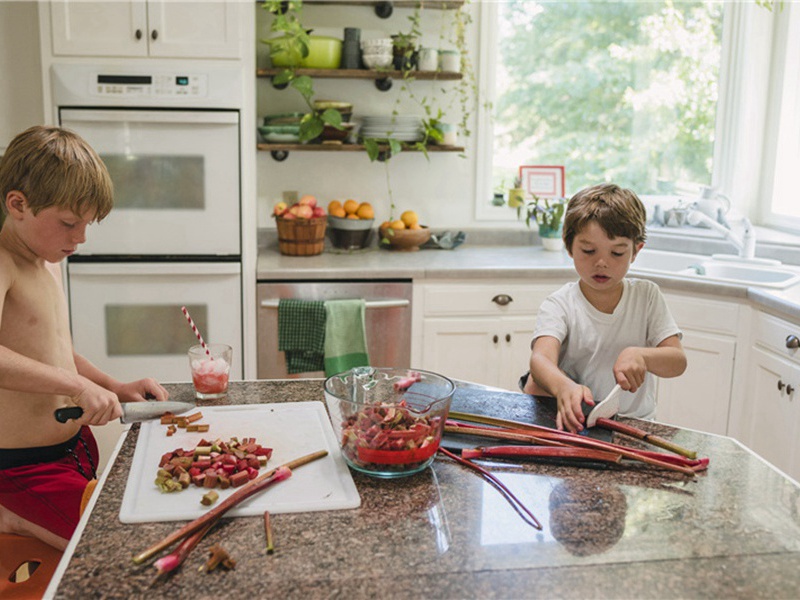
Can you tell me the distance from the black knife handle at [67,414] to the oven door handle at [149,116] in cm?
203

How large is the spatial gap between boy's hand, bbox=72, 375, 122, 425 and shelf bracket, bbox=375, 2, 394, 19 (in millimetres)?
2811

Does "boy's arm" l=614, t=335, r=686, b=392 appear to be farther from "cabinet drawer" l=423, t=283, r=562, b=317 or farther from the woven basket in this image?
the woven basket

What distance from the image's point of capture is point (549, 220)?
12.9 ft

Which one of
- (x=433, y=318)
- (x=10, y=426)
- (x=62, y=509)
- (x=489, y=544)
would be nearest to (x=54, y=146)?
(x=10, y=426)

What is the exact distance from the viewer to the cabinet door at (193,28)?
10.5 ft

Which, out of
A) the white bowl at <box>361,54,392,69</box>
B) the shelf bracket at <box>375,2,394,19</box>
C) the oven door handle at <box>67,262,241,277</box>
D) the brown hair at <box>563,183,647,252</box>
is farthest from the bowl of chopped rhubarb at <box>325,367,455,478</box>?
the shelf bracket at <box>375,2,394,19</box>

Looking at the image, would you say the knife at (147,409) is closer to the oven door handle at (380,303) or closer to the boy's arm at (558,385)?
the boy's arm at (558,385)

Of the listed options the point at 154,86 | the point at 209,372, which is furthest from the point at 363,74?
the point at 209,372

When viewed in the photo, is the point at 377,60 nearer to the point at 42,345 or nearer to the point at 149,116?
the point at 149,116

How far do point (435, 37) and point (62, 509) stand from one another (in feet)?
9.93

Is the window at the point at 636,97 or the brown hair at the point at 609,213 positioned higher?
the window at the point at 636,97

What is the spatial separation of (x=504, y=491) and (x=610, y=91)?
3363 millimetres

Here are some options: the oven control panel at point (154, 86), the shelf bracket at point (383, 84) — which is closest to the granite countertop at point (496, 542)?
the oven control panel at point (154, 86)

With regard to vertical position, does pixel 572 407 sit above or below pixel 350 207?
below
